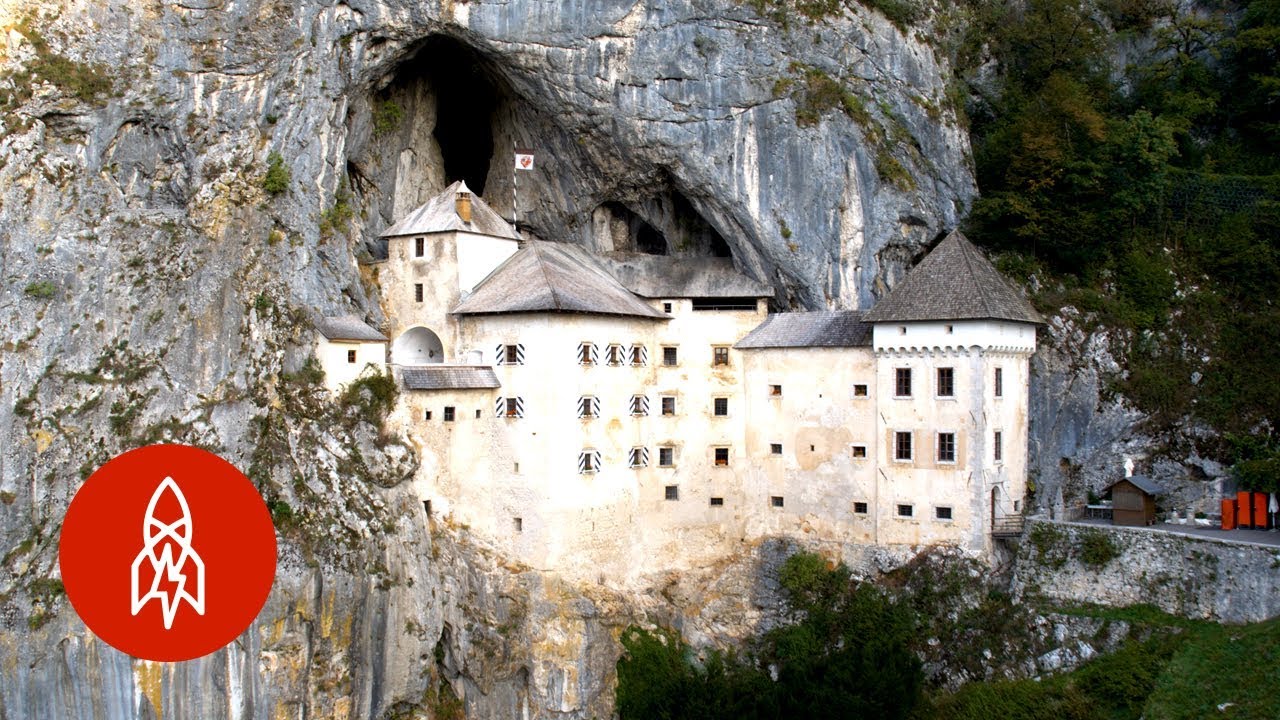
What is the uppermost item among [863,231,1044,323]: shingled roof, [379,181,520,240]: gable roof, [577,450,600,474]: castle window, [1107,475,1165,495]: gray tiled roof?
[379,181,520,240]: gable roof

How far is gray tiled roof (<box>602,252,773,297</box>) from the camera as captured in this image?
50.7 metres

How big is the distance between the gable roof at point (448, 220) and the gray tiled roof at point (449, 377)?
6.26 meters

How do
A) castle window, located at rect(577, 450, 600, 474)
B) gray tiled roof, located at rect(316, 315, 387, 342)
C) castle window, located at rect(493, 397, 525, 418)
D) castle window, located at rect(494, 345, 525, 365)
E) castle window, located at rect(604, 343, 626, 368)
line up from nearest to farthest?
gray tiled roof, located at rect(316, 315, 387, 342), castle window, located at rect(493, 397, 525, 418), castle window, located at rect(494, 345, 525, 365), castle window, located at rect(577, 450, 600, 474), castle window, located at rect(604, 343, 626, 368)

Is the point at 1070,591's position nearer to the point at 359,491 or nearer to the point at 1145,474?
the point at 1145,474

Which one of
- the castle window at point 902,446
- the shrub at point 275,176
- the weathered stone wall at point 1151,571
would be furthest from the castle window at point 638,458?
the shrub at point 275,176

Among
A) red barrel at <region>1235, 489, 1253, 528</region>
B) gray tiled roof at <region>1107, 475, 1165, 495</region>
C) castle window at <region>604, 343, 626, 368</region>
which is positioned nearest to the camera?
red barrel at <region>1235, 489, 1253, 528</region>

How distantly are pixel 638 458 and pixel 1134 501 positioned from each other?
20.0 metres

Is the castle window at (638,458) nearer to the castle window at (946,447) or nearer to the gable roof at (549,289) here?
the gable roof at (549,289)

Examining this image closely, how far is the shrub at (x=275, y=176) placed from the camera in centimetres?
4462

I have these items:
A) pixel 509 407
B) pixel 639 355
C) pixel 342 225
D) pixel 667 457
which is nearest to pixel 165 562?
pixel 509 407

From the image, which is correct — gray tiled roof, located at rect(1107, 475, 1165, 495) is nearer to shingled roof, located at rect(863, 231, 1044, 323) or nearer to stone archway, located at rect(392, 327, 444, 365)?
shingled roof, located at rect(863, 231, 1044, 323)

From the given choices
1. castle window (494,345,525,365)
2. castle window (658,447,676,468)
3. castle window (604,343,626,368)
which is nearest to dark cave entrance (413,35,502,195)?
castle window (494,345,525,365)

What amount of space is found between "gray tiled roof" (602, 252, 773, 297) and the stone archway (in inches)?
351

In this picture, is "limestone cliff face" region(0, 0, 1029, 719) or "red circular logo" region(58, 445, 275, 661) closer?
"red circular logo" region(58, 445, 275, 661)
